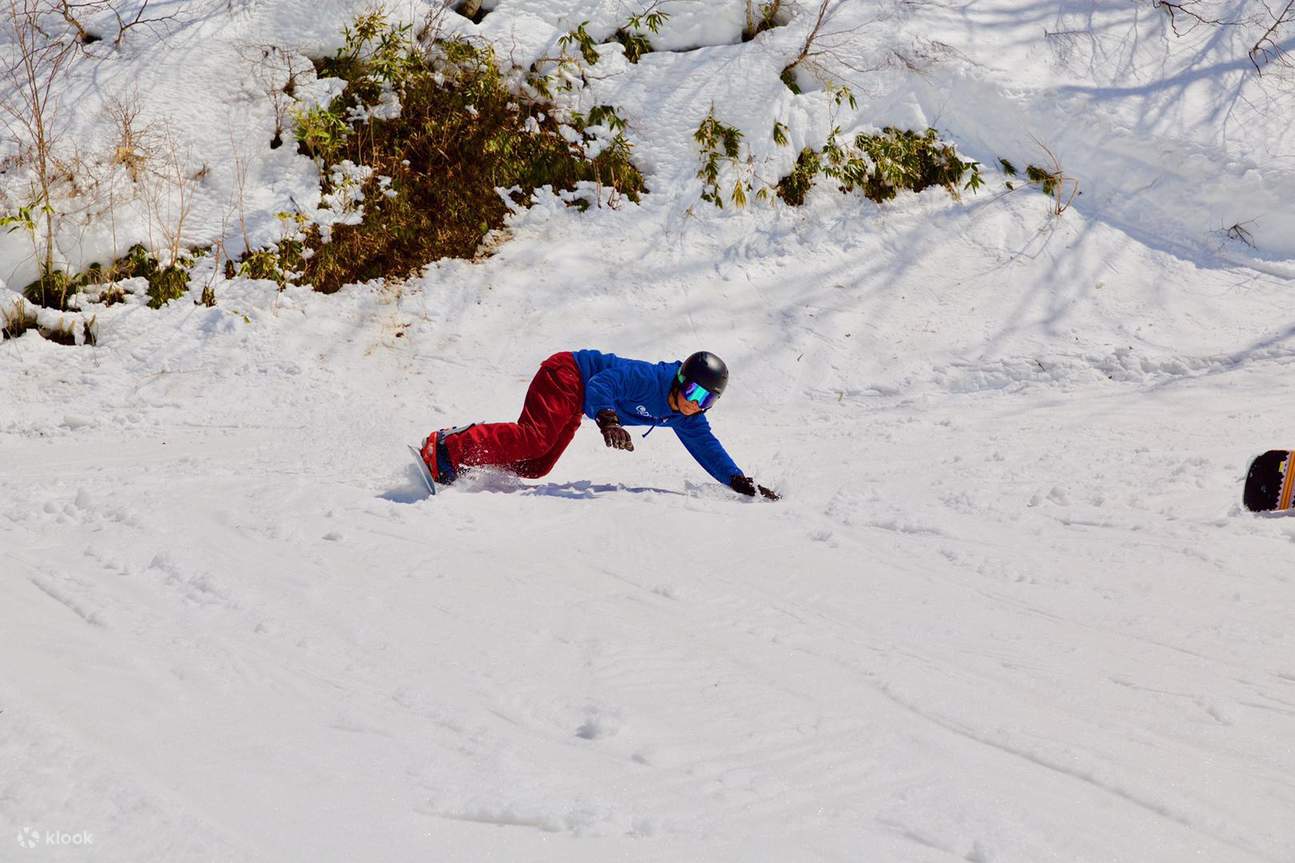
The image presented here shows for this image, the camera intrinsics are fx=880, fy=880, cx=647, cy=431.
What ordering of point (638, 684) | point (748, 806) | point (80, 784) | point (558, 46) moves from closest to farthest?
point (80, 784) → point (748, 806) → point (638, 684) → point (558, 46)

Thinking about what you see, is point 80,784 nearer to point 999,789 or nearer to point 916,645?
point 999,789

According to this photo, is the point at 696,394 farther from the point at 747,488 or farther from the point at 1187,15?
the point at 1187,15

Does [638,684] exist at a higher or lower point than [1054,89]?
lower

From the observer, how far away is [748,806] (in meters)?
1.95

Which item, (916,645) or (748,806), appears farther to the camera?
(916,645)

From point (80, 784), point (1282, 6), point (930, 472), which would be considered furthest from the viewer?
point (1282, 6)

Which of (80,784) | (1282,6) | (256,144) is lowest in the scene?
(80,784)

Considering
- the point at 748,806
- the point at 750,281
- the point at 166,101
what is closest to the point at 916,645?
the point at 748,806

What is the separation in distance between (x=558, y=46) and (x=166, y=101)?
3523 mm

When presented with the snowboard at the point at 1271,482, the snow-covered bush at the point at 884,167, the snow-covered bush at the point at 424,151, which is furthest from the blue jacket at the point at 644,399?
the snow-covered bush at the point at 884,167

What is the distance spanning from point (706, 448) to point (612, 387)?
630mm

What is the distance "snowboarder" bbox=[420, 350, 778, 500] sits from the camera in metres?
4.50

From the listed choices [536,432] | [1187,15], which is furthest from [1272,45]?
[536,432]

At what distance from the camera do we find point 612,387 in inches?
186
